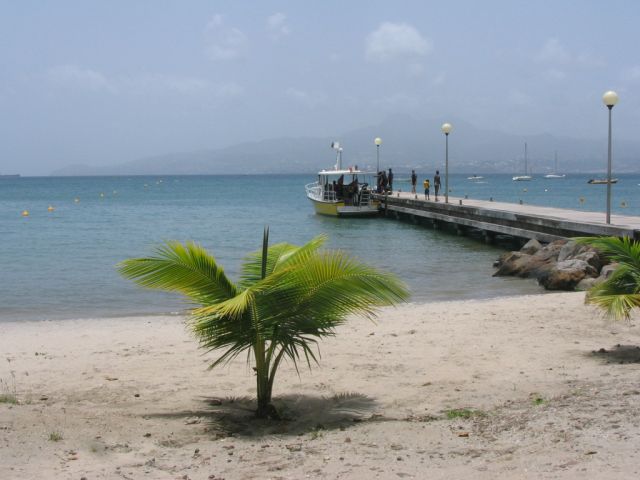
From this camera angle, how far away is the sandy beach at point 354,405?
5461 millimetres

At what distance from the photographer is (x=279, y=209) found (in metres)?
62.2

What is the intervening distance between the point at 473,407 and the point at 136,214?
5058 centimetres

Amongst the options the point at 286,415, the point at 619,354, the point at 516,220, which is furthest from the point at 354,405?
A: the point at 516,220

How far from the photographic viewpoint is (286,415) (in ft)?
24.3

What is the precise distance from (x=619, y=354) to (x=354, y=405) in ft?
11.6

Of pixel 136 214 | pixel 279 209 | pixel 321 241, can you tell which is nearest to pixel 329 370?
pixel 321 241

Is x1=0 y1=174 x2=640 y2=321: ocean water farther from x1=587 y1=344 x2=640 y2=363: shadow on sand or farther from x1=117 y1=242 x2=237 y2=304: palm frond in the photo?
x1=117 y1=242 x2=237 y2=304: palm frond

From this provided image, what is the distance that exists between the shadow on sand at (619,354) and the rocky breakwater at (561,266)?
234 inches

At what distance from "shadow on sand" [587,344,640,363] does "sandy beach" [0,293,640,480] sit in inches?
0.9

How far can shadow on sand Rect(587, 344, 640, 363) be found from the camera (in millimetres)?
8875

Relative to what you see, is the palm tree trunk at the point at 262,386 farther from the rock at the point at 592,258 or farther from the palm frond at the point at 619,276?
the rock at the point at 592,258

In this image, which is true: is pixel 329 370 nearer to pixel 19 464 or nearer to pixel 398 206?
pixel 19 464

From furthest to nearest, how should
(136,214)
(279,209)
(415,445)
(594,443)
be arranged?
1. (279,209)
2. (136,214)
3. (415,445)
4. (594,443)

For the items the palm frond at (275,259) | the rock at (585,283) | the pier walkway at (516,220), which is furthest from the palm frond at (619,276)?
the pier walkway at (516,220)
